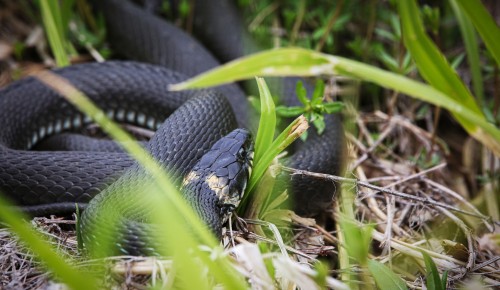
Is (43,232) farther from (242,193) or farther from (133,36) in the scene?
(133,36)

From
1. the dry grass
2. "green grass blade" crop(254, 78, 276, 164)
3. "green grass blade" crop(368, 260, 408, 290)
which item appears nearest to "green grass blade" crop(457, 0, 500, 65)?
the dry grass

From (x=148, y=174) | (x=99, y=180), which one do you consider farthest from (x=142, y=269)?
(x=99, y=180)

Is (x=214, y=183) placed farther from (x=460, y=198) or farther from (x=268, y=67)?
(x=460, y=198)

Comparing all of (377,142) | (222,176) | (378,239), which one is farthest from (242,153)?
(377,142)

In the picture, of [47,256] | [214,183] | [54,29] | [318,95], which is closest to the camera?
[47,256]

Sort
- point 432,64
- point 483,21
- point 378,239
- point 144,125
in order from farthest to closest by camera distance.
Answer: point 144,125, point 378,239, point 432,64, point 483,21

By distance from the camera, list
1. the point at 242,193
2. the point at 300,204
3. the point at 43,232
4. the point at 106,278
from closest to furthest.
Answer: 1. the point at 106,278
2. the point at 43,232
3. the point at 242,193
4. the point at 300,204
